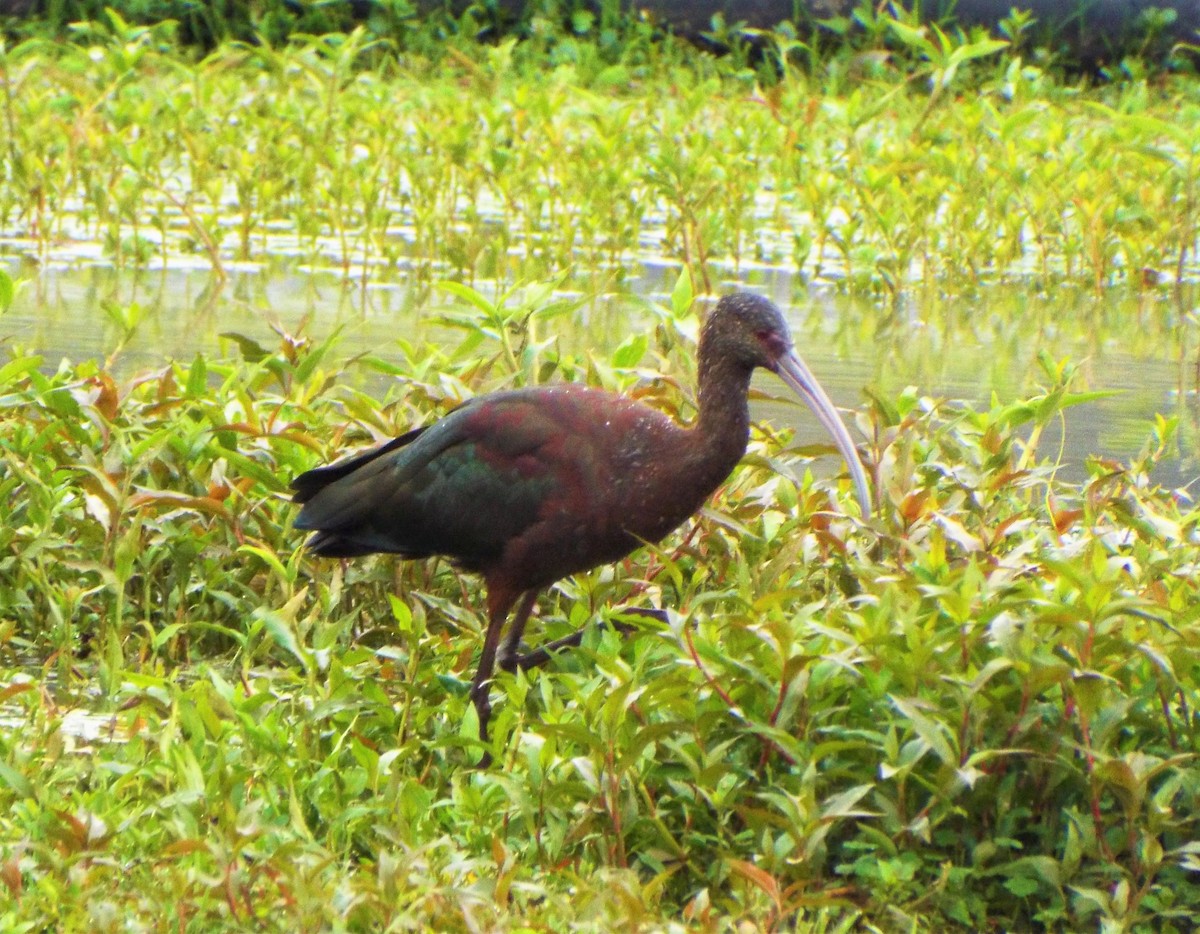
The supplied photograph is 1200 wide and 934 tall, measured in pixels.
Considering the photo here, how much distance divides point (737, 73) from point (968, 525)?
9106 mm

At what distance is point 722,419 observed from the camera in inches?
155

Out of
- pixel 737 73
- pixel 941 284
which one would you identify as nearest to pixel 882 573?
pixel 941 284

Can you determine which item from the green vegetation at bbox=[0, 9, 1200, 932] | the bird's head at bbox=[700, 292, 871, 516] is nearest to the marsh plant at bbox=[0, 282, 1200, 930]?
the green vegetation at bbox=[0, 9, 1200, 932]

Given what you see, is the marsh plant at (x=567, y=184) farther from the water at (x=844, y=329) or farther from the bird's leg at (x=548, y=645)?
the bird's leg at (x=548, y=645)

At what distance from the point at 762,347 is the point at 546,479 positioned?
518mm

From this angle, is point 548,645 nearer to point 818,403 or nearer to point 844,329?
point 818,403

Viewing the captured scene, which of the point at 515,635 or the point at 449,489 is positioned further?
the point at 515,635

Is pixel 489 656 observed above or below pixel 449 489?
below

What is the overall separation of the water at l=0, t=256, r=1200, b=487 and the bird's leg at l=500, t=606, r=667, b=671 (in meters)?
2.15

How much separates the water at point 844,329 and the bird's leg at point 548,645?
7.06ft

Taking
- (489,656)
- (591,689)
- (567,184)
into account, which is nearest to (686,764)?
(591,689)

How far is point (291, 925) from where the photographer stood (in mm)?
2805

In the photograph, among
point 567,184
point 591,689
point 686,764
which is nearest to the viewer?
point 686,764

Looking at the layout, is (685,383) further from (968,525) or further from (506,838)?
(506,838)
